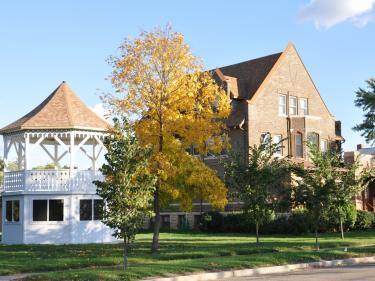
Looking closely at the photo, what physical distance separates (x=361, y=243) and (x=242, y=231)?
1310 centimetres

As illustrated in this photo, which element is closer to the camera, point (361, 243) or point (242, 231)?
point (361, 243)

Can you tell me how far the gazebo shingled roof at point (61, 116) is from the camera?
33.5m

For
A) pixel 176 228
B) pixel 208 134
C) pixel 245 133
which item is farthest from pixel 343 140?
pixel 208 134

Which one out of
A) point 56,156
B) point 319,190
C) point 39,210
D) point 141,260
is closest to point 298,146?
point 56,156

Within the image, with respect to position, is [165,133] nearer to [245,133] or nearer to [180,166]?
[180,166]

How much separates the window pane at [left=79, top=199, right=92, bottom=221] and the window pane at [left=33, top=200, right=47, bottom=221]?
1.93 metres

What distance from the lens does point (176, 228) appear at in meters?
48.9

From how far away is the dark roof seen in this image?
161 feet

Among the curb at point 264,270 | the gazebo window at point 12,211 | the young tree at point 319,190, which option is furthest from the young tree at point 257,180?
the gazebo window at point 12,211

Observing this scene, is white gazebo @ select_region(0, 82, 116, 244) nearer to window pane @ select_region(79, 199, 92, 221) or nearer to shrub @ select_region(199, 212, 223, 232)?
window pane @ select_region(79, 199, 92, 221)

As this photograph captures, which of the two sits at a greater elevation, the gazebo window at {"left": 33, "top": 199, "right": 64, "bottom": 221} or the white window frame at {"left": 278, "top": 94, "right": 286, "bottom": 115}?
the white window frame at {"left": 278, "top": 94, "right": 286, "bottom": 115}

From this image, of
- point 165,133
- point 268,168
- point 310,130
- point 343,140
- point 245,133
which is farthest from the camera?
point 343,140

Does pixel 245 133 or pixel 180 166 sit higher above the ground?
pixel 245 133

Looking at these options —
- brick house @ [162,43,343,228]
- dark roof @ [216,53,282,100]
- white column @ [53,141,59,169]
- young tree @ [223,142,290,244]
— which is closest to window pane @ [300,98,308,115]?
brick house @ [162,43,343,228]
